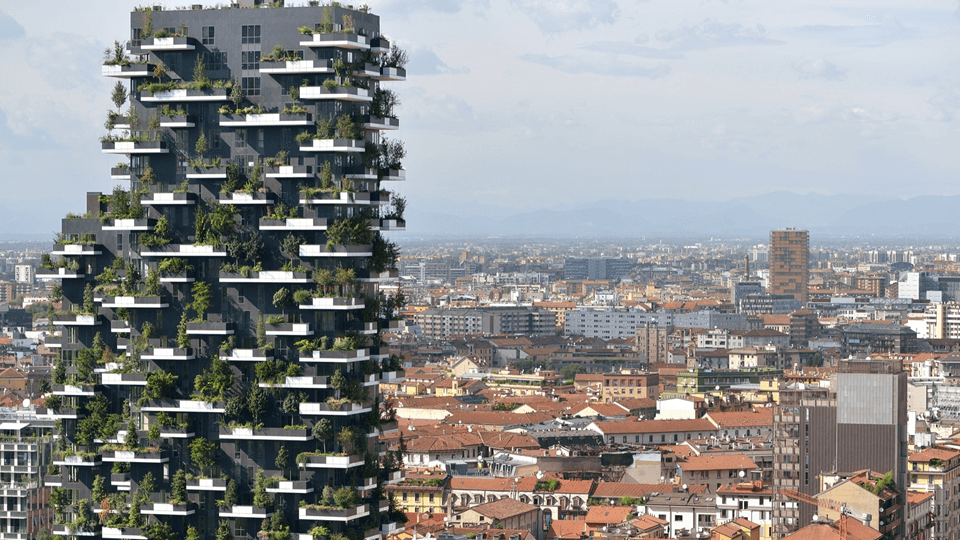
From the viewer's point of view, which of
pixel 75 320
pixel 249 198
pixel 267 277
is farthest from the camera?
pixel 75 320

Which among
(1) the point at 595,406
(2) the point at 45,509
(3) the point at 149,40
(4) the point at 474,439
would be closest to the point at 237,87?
(3) the point at 149,40

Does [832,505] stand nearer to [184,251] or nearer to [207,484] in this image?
[207,484]

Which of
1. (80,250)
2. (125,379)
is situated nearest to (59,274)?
(80,250)

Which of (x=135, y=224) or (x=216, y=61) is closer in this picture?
(x=216, y=61)

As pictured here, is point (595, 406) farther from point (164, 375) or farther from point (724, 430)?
point (164, 375)

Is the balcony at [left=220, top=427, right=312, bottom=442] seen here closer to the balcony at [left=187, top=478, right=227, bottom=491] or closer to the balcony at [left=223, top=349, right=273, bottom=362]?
the balcony at [left=187, top=478, right=227, bottom=491]

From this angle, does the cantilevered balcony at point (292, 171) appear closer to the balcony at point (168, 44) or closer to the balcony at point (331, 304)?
the balcony at point (331, 304)

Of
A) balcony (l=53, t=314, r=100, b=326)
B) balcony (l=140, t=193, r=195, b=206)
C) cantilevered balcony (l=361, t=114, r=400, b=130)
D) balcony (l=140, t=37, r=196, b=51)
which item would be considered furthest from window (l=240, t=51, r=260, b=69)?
balcony (l=53, t=314, r=100, b=326)
